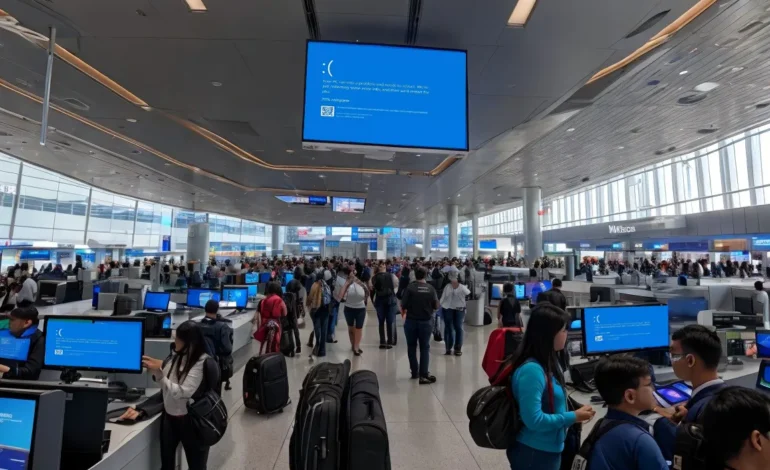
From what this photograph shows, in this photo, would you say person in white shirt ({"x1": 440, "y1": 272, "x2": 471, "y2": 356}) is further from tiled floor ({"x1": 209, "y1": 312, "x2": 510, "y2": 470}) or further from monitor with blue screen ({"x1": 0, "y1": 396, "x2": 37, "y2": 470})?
monitor with blue screen ({"x1": 0, "y1": 396, "x2": 37, "y2": 470})

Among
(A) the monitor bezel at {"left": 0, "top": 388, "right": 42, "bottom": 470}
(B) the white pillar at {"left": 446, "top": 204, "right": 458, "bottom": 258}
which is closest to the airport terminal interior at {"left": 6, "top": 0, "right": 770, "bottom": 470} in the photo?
(A) the monitor bezel at {"left": 0, "top": 388, "right": 42, "bottom": 470}

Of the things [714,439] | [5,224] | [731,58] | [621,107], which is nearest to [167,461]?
[714,439]

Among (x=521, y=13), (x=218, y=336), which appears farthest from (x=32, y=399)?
(x=521, y=13)

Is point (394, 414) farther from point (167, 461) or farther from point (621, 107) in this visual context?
point (621, 107)

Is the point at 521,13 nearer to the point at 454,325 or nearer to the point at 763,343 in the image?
the point at 763,343

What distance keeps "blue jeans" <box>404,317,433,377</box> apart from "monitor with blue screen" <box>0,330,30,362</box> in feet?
14.2

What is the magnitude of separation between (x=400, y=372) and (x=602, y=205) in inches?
1229

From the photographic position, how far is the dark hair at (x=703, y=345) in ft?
6.74

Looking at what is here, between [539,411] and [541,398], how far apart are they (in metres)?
0.08

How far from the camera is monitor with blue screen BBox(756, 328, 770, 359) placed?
149 inches

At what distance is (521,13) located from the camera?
15.3 ft

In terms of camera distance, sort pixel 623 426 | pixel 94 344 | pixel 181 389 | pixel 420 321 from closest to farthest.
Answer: pixel 623 426
pixel 181 389
pixel 94 344
pixel 420 321

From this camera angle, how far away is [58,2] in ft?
14.9

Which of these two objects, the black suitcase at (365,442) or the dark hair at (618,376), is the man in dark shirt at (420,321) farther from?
the dark hair at (618,376)
